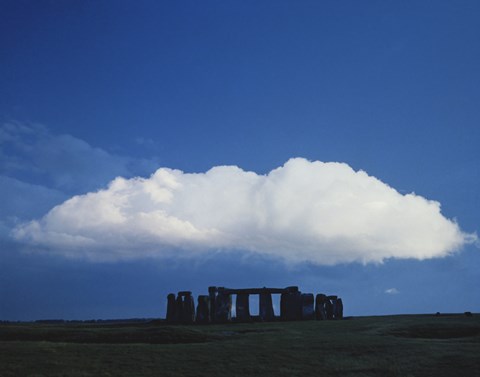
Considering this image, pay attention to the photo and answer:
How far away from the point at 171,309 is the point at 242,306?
22.6ft

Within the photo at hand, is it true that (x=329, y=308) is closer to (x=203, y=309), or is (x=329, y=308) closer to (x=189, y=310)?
(x=203, y=309)

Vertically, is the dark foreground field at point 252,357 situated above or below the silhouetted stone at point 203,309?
below

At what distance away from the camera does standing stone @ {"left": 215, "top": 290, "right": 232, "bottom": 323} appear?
4553 cm

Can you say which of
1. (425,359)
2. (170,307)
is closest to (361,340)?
(425,359)

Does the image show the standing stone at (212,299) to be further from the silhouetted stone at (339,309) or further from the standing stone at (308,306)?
the silhouetted stone at (339,309)

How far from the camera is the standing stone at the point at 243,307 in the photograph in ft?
152

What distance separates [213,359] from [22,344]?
8952 millimetres

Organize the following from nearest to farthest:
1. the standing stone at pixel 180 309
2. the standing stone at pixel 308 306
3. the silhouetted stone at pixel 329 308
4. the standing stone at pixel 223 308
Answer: the standing stone at pixel 223 308
the standing stone at pixel 308 306
the standing stone at pixel 180 309
the silhouetted stone at pixel 329 308

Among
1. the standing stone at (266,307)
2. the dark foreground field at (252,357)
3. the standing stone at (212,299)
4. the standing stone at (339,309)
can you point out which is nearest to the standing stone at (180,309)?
the standing stone at (212,299)

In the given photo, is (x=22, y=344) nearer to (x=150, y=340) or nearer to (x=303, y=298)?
(x=150, y=340)

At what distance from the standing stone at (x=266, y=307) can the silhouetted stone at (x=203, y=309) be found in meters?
4.92

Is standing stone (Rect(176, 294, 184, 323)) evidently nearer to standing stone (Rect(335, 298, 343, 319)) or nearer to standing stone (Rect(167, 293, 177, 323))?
standing stone (Rect(167, 293, 177, 323))

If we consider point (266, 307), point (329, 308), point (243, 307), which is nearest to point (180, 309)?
point (243, 307)

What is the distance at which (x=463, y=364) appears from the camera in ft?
61.4
